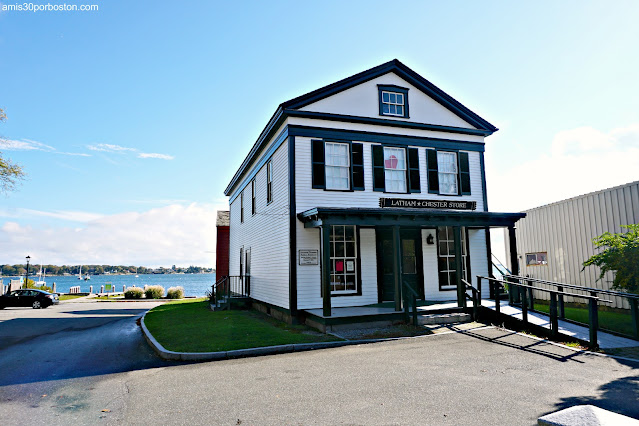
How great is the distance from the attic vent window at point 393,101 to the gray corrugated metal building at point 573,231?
310 inches

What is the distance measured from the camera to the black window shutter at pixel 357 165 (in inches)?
590

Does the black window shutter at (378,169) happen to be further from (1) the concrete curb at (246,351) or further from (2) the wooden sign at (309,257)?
(1) the concrete curb at (246,351)

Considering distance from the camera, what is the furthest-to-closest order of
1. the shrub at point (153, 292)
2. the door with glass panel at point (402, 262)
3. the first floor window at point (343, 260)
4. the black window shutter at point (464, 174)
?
the shrub at point (153, 292), the black window shutter at point (464, 174), the door with glass panel at point (402, 262), the first floor window at point (343, 260)

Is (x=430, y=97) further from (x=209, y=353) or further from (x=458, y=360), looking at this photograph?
(x=209, y=353)

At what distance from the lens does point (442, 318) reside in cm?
1264

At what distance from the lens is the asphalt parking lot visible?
553 cm

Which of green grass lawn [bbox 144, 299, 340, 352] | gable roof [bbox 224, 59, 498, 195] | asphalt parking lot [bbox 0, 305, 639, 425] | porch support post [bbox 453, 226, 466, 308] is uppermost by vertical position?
gable roof [bbox 224, 59, 498, 195]

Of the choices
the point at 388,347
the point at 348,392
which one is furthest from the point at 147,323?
the point at 348,392

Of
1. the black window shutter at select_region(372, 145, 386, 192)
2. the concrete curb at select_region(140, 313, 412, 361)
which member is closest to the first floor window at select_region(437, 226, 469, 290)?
the black window shutter at select_region(372, 145, 386, 192)

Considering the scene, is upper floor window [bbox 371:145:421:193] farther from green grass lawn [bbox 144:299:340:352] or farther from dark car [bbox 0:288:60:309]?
dark car [bbox 0:288:60:309]

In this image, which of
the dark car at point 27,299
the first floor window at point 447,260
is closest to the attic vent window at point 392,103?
the first floor window at point 447,260

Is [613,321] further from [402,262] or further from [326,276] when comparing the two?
[326,276]

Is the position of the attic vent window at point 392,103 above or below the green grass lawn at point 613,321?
above

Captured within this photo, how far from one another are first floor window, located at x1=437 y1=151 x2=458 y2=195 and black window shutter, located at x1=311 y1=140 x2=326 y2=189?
4.87m
